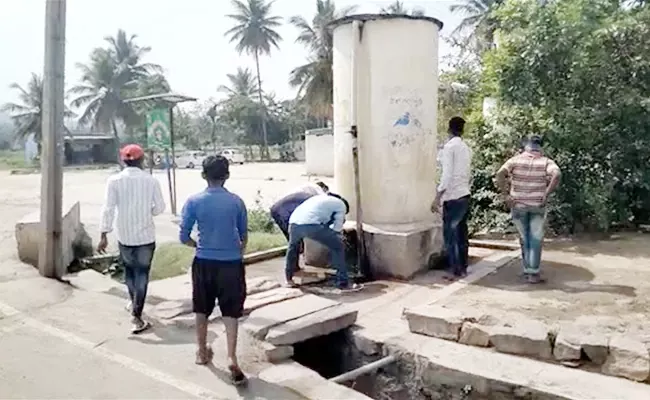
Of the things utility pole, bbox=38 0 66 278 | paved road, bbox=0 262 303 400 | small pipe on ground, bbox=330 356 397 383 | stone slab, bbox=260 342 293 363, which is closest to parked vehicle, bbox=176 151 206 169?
utility pole, bbox=38 0 66 278

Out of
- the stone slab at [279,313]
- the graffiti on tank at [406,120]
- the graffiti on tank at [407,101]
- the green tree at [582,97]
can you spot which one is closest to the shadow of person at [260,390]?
the stone slab at [279,313]

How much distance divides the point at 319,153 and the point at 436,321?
29177 millimetres

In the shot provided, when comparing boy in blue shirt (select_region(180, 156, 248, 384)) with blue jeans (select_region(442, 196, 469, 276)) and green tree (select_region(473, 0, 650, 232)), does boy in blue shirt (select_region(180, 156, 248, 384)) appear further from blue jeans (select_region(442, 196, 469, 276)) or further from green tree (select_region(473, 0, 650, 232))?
green tree (select_region(473, 0, 650, 232))

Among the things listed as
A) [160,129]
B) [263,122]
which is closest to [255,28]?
[263,122]

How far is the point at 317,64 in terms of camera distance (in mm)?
40438

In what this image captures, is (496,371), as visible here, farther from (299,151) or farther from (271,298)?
(299,151)

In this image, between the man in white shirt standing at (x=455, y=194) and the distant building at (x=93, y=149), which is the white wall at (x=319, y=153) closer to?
the distant building at (x=93, y=149)

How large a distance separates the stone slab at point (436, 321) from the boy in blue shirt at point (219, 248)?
1636mm

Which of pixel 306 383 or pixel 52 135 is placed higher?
pixel 52 135

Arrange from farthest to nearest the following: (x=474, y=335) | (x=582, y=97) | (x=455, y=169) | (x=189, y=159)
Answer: (x=189, y=159) < (x=582, y=97) < (x=455, y=169) < (x=474, y=335)

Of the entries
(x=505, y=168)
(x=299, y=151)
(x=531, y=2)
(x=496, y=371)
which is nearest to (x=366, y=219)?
(x=505, y=168)

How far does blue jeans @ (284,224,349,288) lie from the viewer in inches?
267

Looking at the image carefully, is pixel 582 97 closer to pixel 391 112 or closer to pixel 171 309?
pixel 391 112

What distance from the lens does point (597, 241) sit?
372 inches
